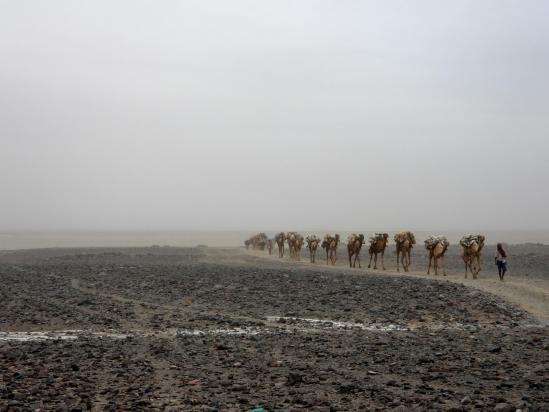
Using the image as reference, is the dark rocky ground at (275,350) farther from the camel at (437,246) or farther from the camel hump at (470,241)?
the camel at (437,246)

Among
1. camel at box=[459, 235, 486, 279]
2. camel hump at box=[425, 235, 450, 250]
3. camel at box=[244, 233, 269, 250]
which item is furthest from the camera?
camel at box=[244, 233, 269, 250]

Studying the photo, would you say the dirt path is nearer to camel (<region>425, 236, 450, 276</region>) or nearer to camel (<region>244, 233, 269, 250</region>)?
camel (<region>425, 236, 450, 276</region>)

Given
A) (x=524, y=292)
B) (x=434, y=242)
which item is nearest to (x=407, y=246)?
(x=434, y=242)

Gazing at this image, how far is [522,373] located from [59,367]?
8.09 metres

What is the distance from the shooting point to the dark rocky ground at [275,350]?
9.41 metres

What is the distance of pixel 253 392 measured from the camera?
9750mm

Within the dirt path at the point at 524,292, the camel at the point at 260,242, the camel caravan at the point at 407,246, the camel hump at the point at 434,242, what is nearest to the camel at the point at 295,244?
the camel caravan at the point at 407,246

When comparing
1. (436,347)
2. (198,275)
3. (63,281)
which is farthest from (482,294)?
(63,281)

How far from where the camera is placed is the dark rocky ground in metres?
9.41

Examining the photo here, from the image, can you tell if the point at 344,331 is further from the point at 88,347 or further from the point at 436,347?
the point at 88,347

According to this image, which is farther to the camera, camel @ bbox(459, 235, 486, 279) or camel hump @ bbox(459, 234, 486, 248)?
camel hump @ bbox(459, 234, 486, 248)

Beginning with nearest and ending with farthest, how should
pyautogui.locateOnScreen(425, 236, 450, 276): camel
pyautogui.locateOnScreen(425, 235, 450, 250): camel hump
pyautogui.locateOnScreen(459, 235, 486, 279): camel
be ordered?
pyautogui.locateOnScreen(459, 235, 486, 279): camel → pyautogui.locateOnScreen(425, 236, 450, 276): camel → pyautogui.locateOnScreen(425, 235, 450, 250): camel hump

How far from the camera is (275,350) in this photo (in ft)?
43.2

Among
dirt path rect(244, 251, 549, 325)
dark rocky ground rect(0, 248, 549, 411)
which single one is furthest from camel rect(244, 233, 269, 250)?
dark rocky ground rect(0, 248, 549, 411)
